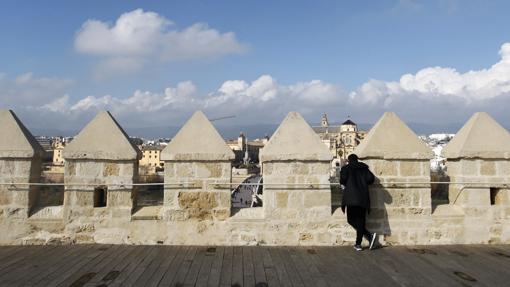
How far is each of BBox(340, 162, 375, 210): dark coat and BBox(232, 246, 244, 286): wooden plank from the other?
1601mm

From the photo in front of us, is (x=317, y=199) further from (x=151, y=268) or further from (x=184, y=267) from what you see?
(x=151, y=268)

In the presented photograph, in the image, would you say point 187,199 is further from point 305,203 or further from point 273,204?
point 305,203

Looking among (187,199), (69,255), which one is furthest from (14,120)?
(187,199)

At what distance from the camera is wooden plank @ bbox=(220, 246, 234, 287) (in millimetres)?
4082

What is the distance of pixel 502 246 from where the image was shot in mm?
5801

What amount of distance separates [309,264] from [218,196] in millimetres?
1735

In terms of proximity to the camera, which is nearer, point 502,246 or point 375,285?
point 375,285

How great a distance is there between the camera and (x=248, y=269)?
4.54 m

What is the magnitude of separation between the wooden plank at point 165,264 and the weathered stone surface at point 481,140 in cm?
448

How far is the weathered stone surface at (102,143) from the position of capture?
5.82 m

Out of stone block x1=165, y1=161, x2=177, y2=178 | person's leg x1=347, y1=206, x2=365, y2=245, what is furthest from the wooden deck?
stone block x1=165, y1=161, x2=177, y2=178

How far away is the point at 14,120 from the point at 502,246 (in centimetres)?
755

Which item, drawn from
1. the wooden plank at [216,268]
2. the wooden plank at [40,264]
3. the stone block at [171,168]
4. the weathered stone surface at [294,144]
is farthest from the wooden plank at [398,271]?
the wooden plank at [40,264]

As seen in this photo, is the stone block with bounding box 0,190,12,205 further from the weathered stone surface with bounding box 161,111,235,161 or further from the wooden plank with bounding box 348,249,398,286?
the wooden plank with bounding box 348,249,398,286
